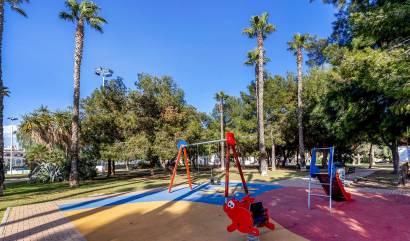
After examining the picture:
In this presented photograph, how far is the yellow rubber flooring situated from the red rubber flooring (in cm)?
72

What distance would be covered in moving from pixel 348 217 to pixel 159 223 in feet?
16.6

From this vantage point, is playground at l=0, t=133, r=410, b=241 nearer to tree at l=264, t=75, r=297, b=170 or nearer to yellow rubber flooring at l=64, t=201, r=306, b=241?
yellow rubber flooring at l=64, t=201, r=306, b=241

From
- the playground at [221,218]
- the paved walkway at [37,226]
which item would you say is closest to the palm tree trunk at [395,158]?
the playground at [221,218]

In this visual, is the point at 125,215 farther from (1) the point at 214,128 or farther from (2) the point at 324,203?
(1) the point at 214,128

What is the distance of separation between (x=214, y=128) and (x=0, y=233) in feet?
122

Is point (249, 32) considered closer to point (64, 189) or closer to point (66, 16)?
point (66, 16)

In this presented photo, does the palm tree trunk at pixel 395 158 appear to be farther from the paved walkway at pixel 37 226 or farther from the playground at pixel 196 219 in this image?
the paved walkway at pixel 37 226

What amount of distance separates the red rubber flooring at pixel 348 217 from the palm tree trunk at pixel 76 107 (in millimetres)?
11893

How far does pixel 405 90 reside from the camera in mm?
7254

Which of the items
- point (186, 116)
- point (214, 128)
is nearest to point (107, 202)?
point (186, 116)

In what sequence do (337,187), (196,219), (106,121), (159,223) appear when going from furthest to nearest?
(106,121)
(337,187)
(196,219)
(159,223)

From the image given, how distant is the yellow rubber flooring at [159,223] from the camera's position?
627 centimetres

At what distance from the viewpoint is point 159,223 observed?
25.1 ft

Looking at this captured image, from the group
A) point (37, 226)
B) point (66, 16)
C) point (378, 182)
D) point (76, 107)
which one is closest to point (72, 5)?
point (66, 16)
